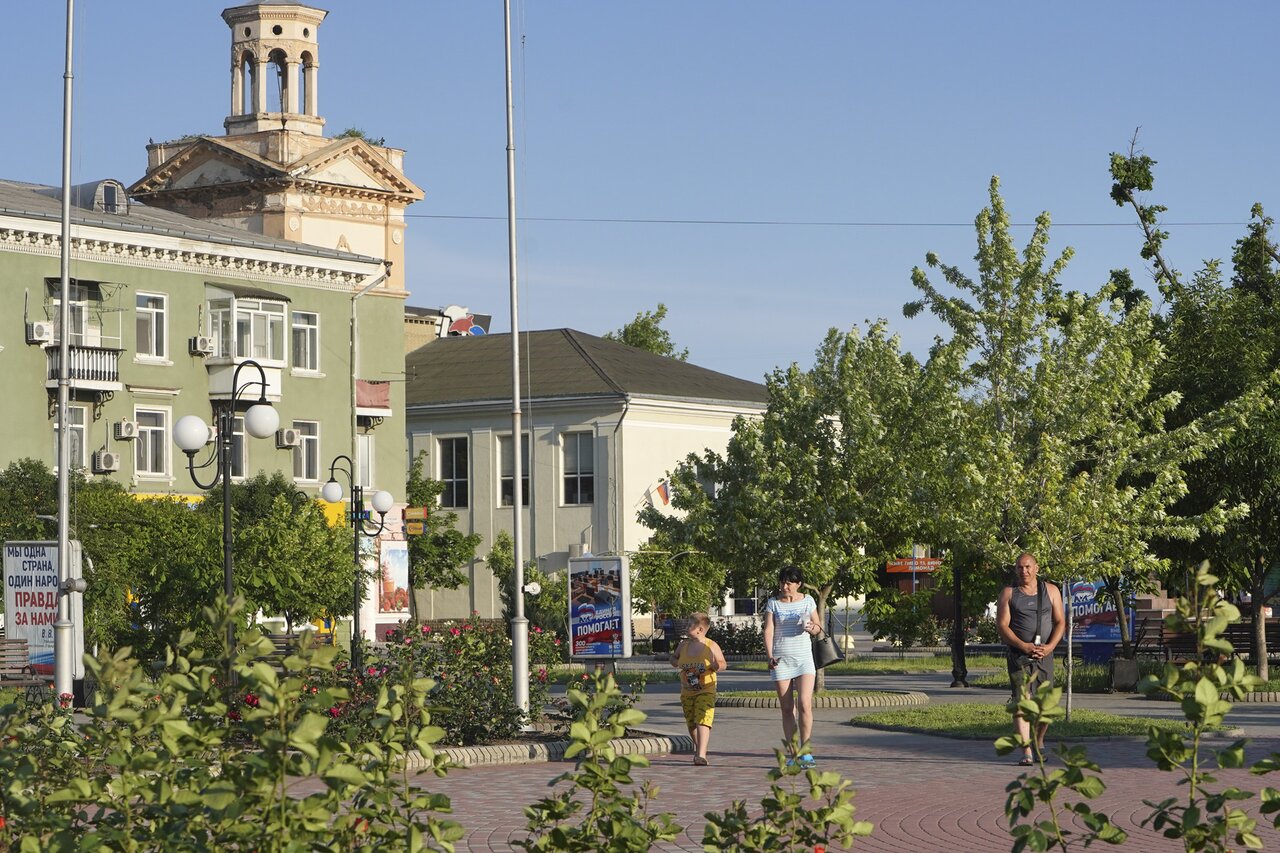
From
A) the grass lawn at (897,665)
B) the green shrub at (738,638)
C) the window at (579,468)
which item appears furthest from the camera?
the window at (579,468)

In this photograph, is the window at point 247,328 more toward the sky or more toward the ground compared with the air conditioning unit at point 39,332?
more toward the sky

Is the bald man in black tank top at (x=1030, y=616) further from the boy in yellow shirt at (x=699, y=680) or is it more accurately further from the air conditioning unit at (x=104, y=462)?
the air conditioning unit at (x=104, y=462)

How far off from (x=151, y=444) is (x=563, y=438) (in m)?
16.5

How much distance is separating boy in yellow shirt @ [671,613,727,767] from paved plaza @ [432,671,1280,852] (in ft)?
0.98

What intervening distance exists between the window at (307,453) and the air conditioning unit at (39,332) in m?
9.09

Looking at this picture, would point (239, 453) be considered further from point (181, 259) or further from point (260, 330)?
point (181, 259)

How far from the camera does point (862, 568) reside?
26906 mm

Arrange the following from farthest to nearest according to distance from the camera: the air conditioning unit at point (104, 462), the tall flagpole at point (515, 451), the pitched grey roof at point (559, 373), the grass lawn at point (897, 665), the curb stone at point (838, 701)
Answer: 1. the pitched grey roof at point (559, 373)
2. the air conditioning unit at point (104, 462)
3. the grass lawn at point (897, 665)
4. the curb stone at point (838, 701)
5. the tall flagpole at point (515, 451)

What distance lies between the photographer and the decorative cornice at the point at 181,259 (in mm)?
50500

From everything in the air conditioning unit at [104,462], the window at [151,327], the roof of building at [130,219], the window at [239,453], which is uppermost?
the roof of building at [130,219]

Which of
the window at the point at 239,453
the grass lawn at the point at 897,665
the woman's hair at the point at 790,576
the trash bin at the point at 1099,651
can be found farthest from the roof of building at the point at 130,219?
the woman's hair at the point at 790,576

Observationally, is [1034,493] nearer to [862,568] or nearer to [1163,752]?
[862,568]

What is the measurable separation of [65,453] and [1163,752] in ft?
73.9

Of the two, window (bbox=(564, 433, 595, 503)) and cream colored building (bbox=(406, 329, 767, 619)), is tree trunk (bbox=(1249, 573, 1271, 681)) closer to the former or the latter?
cream colored building (bbox=(406, 329, 767, 619))
